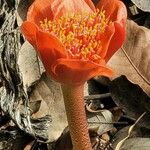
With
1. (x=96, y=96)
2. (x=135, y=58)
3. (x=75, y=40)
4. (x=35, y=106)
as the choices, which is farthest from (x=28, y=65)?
(x=75, y=40)

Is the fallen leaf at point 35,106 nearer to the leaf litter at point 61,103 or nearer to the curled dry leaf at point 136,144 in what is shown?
the leaf litter at point 61,103

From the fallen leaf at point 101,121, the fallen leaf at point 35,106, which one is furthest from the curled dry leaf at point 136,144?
the fallen leaf at point 35,106

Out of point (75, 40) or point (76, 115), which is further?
point (76, 115)

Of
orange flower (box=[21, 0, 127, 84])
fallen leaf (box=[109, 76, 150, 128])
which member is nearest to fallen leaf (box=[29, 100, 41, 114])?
fallen leaf (box=[109, 76, 150, 128])

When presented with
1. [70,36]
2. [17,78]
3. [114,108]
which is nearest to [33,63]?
[17,78]

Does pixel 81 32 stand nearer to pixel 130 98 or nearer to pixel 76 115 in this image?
pixel 76 115

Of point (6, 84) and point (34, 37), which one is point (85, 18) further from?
point (6, 84)
